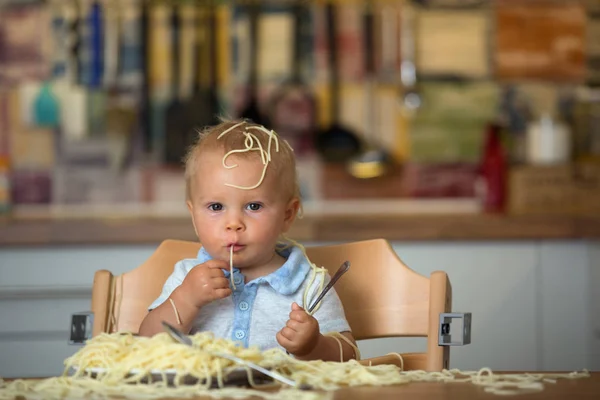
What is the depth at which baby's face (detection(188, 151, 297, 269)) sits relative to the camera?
4.38 ft

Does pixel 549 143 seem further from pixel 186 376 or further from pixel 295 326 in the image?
pixel 186 376

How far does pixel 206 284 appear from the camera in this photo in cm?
125

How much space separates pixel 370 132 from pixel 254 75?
388 mm

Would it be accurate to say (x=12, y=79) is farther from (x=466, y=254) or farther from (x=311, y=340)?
(x=311, y=340)

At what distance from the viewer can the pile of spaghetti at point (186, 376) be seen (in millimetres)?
962

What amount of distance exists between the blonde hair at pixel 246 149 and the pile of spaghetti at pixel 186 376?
35 cm

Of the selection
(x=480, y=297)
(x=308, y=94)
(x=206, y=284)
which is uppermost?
(x=308, y=94)

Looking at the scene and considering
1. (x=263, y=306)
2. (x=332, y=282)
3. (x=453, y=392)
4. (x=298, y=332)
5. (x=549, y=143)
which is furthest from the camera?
(x=549, y=143)

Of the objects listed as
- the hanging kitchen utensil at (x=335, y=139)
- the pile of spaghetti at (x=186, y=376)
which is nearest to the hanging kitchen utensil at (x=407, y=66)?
the hanging kitchen utensil at (x=335, y=139)

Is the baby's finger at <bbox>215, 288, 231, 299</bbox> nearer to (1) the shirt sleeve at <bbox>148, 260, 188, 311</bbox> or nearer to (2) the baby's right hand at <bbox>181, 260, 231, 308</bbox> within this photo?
(2) the baby's right hand at <bbox>181, 260, 231, 308</bbox>

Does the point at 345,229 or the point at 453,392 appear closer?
the point at 453,392

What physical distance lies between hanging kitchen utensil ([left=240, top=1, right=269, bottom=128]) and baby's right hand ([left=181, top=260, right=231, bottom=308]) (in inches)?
69.1

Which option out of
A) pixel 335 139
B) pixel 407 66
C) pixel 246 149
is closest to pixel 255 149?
pixel 246 149

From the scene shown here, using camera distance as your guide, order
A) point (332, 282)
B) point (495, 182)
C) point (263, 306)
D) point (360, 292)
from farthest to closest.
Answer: point (495, 182), point (360, 292), point (263, 306), point (332, 282)
